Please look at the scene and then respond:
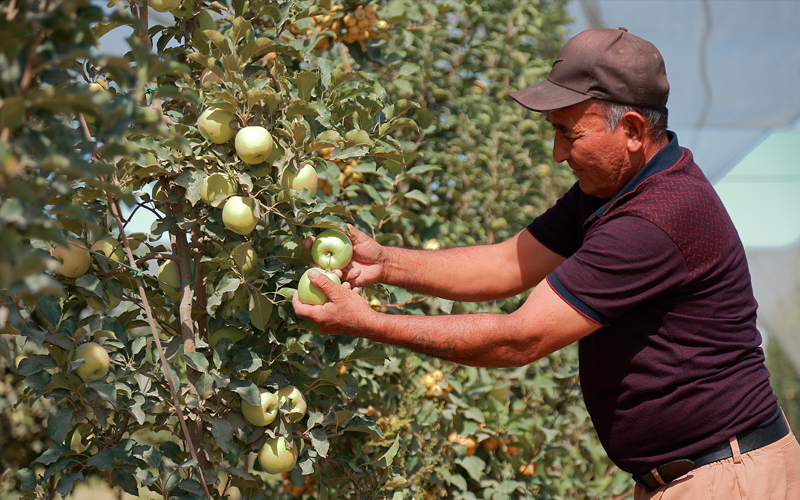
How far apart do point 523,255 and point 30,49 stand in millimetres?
1479

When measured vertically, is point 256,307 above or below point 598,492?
above

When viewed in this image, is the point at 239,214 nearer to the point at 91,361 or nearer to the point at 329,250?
the point at 329,250

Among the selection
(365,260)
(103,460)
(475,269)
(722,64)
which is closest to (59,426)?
(103,460)

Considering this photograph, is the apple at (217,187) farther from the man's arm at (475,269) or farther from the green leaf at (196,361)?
the man's arm at (475,269)

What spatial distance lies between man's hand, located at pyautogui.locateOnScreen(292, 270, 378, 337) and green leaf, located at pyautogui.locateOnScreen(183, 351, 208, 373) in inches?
8.4

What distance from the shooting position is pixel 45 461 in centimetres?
124

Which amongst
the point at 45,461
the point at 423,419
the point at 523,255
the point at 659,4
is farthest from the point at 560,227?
the point at 659,4

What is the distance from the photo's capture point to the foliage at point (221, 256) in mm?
693

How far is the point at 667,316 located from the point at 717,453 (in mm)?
328

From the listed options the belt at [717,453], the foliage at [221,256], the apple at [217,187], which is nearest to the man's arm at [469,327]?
the foliage at [221,256]

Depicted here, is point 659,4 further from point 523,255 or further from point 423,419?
point 423,419

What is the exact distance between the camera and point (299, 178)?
1366 millimetres

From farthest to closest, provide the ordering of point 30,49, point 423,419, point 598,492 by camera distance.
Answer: point 598,492, point 423,419, point 30,49

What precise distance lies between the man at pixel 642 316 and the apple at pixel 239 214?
7.0 inches
